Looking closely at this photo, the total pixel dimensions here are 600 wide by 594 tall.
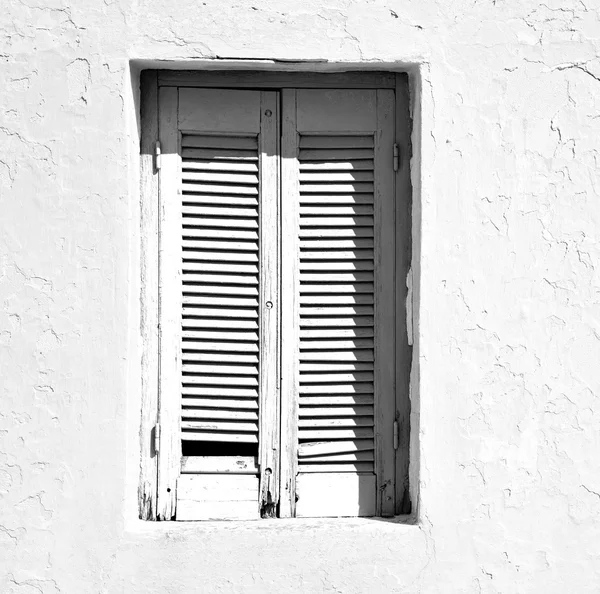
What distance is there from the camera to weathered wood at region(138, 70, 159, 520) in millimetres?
3213

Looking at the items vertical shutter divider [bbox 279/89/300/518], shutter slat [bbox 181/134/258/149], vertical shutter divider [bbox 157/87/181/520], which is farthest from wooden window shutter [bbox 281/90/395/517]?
vertical shutter divider [bbox 157/87/181/520]

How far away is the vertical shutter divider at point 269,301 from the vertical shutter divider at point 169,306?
1.01 feet

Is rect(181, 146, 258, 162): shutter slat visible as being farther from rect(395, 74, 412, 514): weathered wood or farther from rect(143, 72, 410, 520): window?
rect(395, 74, 412, 514): weathered wood

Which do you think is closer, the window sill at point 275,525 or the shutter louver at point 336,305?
the window sill at point 275,525

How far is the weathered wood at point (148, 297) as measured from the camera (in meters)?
3.21

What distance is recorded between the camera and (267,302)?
10.7 ft

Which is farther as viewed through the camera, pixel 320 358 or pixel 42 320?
pixel 320 358

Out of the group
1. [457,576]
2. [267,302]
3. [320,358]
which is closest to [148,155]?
[267,302]

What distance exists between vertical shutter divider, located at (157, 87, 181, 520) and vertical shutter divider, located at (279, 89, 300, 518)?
386mm

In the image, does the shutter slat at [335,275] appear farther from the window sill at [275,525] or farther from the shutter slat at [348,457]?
the window sill at [275,525]

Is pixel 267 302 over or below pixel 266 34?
below

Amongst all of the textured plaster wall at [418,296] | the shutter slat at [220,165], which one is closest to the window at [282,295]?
the shutter slat at [220,165]

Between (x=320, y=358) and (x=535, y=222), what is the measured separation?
919mm

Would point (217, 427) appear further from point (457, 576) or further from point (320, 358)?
point (457, 576)
